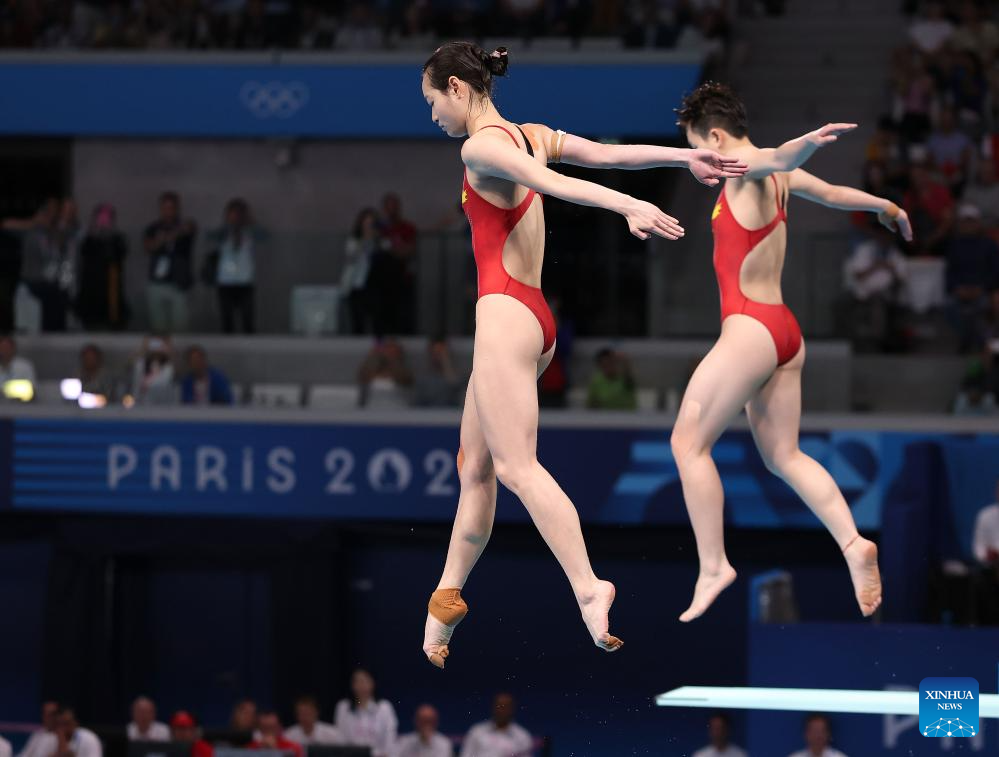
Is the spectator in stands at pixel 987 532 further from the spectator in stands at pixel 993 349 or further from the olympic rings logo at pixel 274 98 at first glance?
the olympic rings logo at pixel 274 98

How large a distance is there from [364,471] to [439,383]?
98cm

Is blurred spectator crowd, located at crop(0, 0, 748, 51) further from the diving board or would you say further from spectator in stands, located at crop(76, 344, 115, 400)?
the diving board

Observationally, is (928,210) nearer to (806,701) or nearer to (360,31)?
(360,31)

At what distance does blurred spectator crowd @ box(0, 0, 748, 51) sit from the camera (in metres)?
16.2

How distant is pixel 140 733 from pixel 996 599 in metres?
6.64

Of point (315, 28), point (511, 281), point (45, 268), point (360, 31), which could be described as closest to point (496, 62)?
point (511, 281)

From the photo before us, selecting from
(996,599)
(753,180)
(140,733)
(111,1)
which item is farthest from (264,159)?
(753,180)

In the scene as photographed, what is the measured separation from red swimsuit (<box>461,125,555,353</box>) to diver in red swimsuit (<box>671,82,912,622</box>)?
89 centimetres

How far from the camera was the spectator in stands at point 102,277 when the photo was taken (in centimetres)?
1469

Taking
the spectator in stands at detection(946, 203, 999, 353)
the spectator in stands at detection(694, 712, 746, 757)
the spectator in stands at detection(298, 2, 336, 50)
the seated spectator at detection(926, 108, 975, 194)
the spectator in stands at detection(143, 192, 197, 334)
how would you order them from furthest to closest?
the spectator in stands at detection(298, 2, 336, 50)
the seated spectator at detection(926, 108, 975, 194)
the spectator in stands at detection(143, 192, 197, 334)
the spectator in stands at detection(946, 203, 999, 353)
the spectator in stands at detection(694, 712, 746, 757)

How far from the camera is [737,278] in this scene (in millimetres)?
6934

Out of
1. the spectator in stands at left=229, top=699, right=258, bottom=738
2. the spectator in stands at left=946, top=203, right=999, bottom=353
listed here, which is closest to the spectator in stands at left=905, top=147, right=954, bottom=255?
the spectator in stands at left=946, top=203, right=999, bottom=353

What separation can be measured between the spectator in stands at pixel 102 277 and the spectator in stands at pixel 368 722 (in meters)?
4.08

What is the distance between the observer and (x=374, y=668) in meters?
15.3
